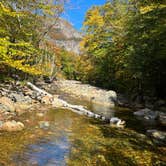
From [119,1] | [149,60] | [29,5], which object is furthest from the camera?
[119,1]

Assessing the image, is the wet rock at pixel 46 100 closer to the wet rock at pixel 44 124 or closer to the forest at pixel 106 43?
the forest at pixel 106 43

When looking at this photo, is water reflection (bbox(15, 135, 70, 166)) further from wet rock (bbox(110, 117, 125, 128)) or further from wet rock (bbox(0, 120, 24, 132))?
wet rock (bbox(110, 117, 125, 128))

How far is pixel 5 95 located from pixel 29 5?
7.91 m

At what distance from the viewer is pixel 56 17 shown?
23266mm

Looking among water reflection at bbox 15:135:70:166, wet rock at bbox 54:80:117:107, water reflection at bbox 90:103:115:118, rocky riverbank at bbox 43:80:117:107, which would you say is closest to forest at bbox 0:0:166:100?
rocky riverbank at bbox 43:80:117:107

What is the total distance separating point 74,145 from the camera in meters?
9.07

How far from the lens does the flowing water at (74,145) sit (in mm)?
7543

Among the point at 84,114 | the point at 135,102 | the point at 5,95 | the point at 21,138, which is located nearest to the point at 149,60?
the point at 135,102

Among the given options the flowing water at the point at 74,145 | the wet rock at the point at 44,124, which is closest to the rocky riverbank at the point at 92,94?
the flowing water at the point at 74,145

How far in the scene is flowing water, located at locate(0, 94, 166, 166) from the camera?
754 centimetres

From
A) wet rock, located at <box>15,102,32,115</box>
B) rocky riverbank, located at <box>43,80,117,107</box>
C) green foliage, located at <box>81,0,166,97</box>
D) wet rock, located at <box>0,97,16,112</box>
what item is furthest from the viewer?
rocky riverbank, located at <box>43,80,117,107</box>

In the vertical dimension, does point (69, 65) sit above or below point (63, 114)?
above

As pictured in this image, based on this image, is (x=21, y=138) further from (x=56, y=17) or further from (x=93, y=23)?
(x=93, y=23)

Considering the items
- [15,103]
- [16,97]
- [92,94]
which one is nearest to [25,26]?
[16,97]
